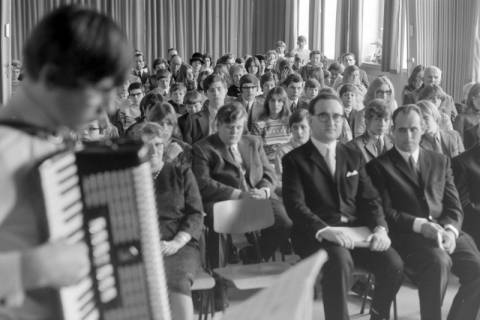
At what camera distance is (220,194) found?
5117mm

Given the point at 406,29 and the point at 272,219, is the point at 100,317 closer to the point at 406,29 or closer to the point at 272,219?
the point at 272,219

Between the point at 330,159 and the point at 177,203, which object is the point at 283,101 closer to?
the point at 330,159

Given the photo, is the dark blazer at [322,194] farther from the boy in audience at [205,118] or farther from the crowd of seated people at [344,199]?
the boy in audience at [205,118]

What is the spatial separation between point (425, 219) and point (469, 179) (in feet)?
2.09

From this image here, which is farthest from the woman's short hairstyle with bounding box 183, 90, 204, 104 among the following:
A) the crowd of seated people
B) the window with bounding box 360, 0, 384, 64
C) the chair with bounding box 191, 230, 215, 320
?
the window with bounding box 360, 0, 384, 64

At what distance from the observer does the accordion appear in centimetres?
147

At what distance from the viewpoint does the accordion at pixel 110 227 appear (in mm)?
1472

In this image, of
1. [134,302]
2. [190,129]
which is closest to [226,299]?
[190,129]

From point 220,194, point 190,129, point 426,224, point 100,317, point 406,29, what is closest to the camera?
point 100,317

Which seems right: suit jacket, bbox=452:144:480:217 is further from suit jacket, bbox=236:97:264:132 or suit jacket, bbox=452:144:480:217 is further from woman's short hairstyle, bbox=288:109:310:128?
suit jacket, bbox=236:97:264:132

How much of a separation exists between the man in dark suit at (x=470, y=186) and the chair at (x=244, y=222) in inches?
48.1

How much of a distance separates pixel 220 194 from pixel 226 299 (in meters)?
0.78

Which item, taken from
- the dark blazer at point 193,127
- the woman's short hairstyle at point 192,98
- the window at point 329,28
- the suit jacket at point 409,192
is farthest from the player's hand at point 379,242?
the window at point 329,28

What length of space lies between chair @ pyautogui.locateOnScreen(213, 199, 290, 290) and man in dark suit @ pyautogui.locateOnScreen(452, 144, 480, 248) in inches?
48.1
